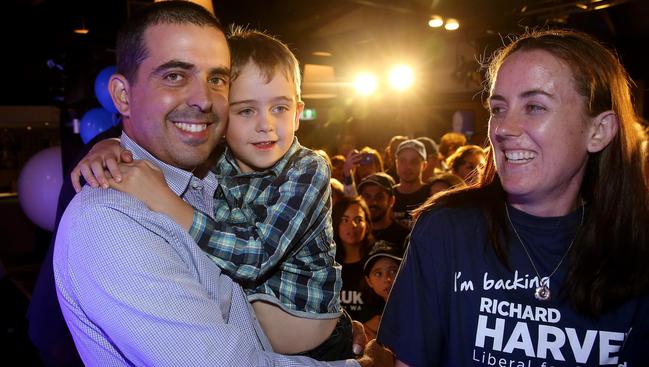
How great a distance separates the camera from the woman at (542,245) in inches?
57.2

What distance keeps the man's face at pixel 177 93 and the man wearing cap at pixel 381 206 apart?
2.97 metres

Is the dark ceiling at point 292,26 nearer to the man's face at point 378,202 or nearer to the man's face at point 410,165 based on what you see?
the man's face at point 410,165

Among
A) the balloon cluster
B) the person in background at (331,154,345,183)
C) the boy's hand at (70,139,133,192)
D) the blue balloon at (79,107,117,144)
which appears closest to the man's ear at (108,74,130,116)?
the boy's hand at (70,139,133,192)

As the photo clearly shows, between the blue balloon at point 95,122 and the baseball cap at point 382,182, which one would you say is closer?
the blue balloon at point 95,122

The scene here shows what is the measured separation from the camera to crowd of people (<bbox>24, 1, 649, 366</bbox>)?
3.99 ft

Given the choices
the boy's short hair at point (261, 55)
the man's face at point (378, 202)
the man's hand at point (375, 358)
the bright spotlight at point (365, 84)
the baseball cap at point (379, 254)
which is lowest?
the baseball cap at point (379, 254)

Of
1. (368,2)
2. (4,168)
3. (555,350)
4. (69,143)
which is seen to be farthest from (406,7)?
(4,168)

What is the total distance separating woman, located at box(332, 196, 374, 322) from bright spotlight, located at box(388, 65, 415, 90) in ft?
27.8

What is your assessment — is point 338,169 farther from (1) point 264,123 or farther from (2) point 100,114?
(1) point 264,123

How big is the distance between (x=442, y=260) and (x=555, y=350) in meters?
0.42

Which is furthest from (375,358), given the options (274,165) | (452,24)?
(452,24)

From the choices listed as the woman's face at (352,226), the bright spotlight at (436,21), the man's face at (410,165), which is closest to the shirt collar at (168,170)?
the woman's face at (352,226)

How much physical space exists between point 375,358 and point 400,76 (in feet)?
36.1

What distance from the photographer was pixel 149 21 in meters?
1.48
